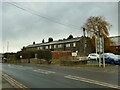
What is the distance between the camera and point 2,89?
16281 mm

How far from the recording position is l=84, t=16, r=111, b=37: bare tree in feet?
267

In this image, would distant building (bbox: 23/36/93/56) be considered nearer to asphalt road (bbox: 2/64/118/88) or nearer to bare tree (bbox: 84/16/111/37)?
bare tree (bbox: 84/16/111/37)

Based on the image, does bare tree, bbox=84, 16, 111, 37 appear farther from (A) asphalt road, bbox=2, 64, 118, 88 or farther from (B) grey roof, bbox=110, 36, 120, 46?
(A) asphalt road, bbox=2, 64, 118, 88

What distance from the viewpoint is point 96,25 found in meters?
82.8

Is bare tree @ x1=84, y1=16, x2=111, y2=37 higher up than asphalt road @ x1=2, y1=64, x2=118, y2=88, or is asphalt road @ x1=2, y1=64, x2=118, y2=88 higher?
bare tree @ x1=84, y1=16, x2=111, y2=37

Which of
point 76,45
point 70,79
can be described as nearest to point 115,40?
point 76,45

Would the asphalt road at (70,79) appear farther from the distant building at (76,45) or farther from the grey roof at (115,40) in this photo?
the grey roof at (115,40)

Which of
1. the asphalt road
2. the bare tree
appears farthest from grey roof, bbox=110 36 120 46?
→ the asphalt road

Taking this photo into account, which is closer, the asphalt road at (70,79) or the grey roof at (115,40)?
the asphalt road at (70,79)

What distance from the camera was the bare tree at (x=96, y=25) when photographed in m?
81.3

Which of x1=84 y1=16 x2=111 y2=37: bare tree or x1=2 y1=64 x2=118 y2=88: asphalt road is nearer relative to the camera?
x1=2 y1=64 x2=118 y2=88: asphalt road

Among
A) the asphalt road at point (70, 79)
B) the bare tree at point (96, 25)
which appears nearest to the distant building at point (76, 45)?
the bare tree at point (96, 25)

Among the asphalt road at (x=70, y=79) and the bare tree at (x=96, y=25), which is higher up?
the bare tree at (x=96, y=25)

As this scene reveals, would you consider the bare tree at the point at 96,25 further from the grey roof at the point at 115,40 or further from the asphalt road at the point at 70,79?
the asphalt road at the point at 70,79
